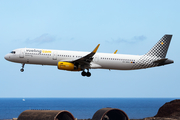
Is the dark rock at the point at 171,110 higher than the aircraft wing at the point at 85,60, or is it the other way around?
the aircraft wing at the point at 85,60

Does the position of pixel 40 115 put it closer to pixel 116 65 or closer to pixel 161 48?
pixel 116 65

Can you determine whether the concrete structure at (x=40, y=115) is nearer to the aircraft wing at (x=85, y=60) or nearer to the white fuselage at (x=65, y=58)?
the white fuselage at (x=65, y=58)

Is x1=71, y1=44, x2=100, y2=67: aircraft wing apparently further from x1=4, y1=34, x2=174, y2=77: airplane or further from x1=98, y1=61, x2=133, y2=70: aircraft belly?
x1=98, y1=61, x2=133, y2=70: aircraft belly

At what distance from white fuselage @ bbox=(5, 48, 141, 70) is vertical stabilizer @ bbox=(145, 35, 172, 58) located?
6.09 m

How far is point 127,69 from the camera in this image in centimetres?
5703

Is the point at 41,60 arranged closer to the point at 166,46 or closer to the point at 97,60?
the point at 97,60

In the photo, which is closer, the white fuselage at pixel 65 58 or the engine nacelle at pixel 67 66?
the engine nacelle at pixel 67 66

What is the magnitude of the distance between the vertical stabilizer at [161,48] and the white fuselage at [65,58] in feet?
20.0

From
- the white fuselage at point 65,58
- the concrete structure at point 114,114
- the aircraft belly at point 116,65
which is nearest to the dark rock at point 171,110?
the concrete structure at point 114,114

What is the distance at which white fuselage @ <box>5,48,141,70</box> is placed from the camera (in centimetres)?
5503

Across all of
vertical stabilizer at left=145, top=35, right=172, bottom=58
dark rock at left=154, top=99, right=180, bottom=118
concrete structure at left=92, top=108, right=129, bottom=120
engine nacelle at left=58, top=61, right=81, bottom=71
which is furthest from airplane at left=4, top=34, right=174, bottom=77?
dark rock at left=154, top=99, right=180, bottom=118

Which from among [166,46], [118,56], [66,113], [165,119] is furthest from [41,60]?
[165,119]

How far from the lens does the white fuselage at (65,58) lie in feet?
181

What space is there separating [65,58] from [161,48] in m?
21.3
